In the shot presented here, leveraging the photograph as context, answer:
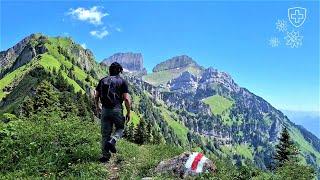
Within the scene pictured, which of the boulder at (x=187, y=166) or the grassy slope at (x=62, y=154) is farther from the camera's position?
the grassy slope at (x=62, y=154)

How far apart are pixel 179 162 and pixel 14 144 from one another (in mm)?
7775

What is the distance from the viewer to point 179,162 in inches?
686

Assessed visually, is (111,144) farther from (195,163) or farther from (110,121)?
(195,163)

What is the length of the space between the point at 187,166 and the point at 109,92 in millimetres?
4068

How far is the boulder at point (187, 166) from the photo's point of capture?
16.9 m

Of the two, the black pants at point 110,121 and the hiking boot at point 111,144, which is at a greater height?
the black pants at point 110,121

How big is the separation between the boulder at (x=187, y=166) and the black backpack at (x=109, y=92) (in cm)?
297

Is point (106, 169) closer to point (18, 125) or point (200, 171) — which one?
point (200, 171)

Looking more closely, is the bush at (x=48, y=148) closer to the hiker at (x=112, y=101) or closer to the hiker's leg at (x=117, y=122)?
the hiker's leg at (x=117, y=122)

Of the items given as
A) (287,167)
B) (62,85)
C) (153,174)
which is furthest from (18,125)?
(62,85)

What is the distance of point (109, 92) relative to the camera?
18188mm

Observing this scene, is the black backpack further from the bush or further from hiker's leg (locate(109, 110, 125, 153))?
the bush

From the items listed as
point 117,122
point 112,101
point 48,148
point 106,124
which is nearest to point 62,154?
point 48,148

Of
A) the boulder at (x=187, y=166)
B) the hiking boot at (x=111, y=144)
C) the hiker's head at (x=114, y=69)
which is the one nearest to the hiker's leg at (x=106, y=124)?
the hiking boot at (x=111, y=144)
